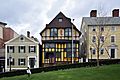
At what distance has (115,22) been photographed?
70.0 metres

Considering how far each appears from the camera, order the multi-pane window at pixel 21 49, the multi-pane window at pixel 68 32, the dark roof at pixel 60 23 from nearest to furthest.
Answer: the dark roof at pixel 60 23 < the multi-pane window at pixel 68 32 < the multi-pane window at pixel 21 49

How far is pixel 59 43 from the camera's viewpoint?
221 feet

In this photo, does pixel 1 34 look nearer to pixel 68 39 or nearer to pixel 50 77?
pixel 68 39

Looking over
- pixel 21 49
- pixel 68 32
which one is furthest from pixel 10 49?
pixel 68 32

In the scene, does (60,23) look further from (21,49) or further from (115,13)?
(115,13)

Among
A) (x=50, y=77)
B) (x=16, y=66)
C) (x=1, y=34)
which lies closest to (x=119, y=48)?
(x=16, y=66)

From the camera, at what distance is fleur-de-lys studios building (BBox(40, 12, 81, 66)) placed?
67.1m

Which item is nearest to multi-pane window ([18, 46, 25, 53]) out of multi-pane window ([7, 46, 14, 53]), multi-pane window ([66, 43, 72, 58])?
multi-pane window ([7, 46, 14, 53])

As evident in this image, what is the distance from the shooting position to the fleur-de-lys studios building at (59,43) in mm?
67125

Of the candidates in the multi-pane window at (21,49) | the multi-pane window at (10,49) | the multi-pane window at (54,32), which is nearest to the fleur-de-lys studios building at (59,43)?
the multi-pane window at (54,32)

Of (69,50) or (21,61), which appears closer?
(69,50)

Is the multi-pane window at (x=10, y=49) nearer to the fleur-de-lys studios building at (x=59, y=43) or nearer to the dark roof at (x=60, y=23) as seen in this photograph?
the fleur-de-lys studios building at (x=59, y=43)

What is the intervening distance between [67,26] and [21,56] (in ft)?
42.5

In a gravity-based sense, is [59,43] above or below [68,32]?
below
